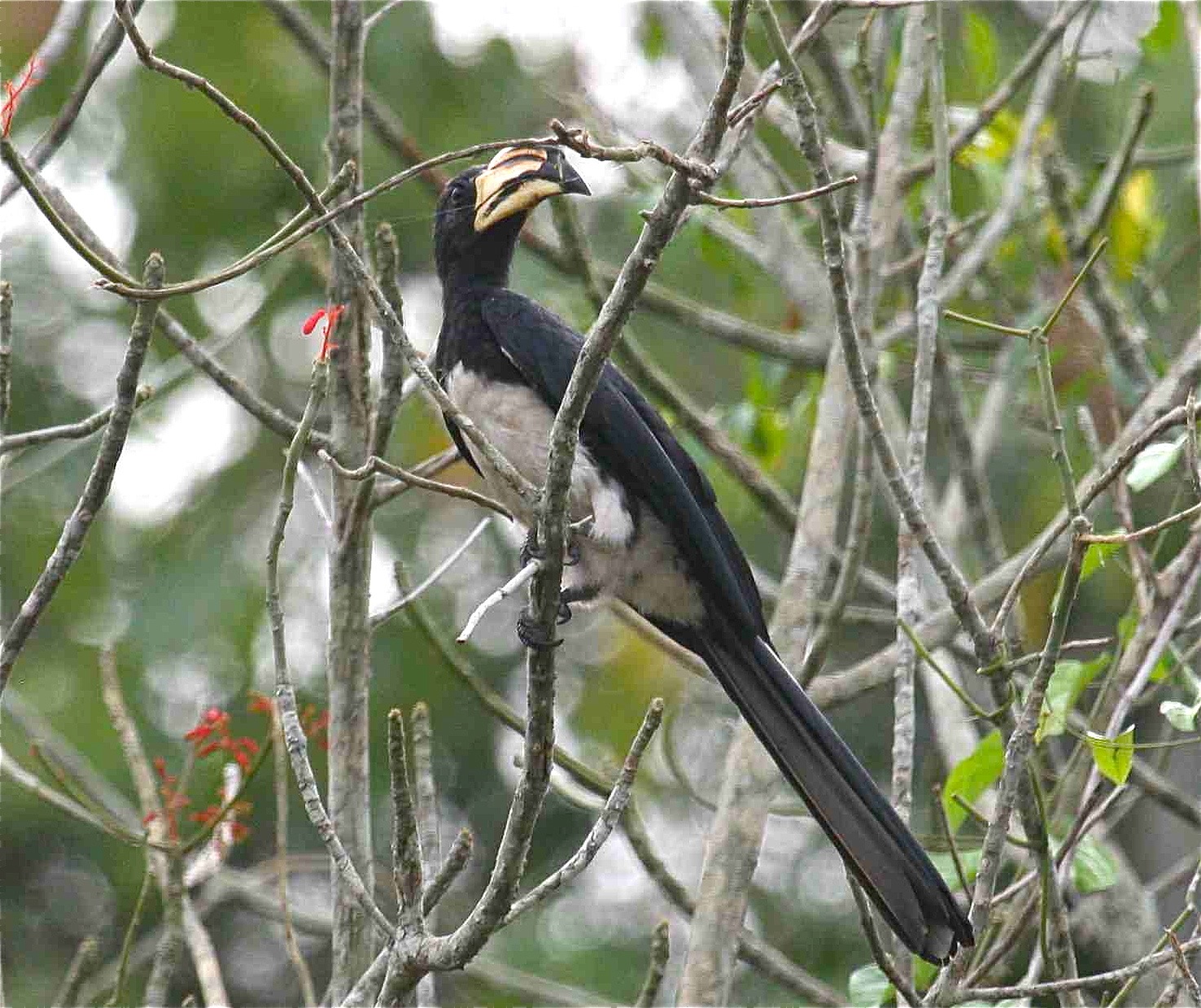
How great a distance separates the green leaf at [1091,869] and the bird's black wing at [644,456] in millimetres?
726

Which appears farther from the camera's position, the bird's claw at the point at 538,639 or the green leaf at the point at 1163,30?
the green leaf at the point at 1163,30

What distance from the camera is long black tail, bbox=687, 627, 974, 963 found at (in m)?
2.74

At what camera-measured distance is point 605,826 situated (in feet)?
7.71

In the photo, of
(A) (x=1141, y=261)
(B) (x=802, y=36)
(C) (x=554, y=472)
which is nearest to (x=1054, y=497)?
(A) (x=1141, y=261)

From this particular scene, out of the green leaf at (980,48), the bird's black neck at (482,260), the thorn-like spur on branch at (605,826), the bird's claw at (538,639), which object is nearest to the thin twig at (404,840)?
the thorn-like spur on branch at (605,826)

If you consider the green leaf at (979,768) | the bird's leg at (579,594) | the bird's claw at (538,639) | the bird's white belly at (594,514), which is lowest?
the bird's claw at (538,639)

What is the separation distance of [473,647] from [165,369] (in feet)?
8.29

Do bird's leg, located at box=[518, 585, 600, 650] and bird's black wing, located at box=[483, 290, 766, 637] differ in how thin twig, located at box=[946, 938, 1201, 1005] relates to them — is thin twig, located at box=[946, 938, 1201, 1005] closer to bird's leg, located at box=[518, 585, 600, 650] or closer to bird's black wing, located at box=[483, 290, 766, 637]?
bird's leg, located at box=[518, 585, 600, 650]

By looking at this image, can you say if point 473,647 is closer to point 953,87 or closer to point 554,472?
point 953,87

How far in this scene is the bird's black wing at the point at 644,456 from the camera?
327cm

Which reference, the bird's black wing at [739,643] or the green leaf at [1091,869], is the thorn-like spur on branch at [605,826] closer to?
the bird's black wing at [739,643]

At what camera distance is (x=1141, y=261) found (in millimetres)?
5109

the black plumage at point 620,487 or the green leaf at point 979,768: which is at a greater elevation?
the black plumage at point 620,487

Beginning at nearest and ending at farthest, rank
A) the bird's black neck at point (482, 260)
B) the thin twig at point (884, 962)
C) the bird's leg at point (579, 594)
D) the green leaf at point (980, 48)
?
the thin twig at point (884, 962) → the bird's leg at point (579, 594) → the bird's black neck at point (482, 260) → the green leaf at point (980, 48)
